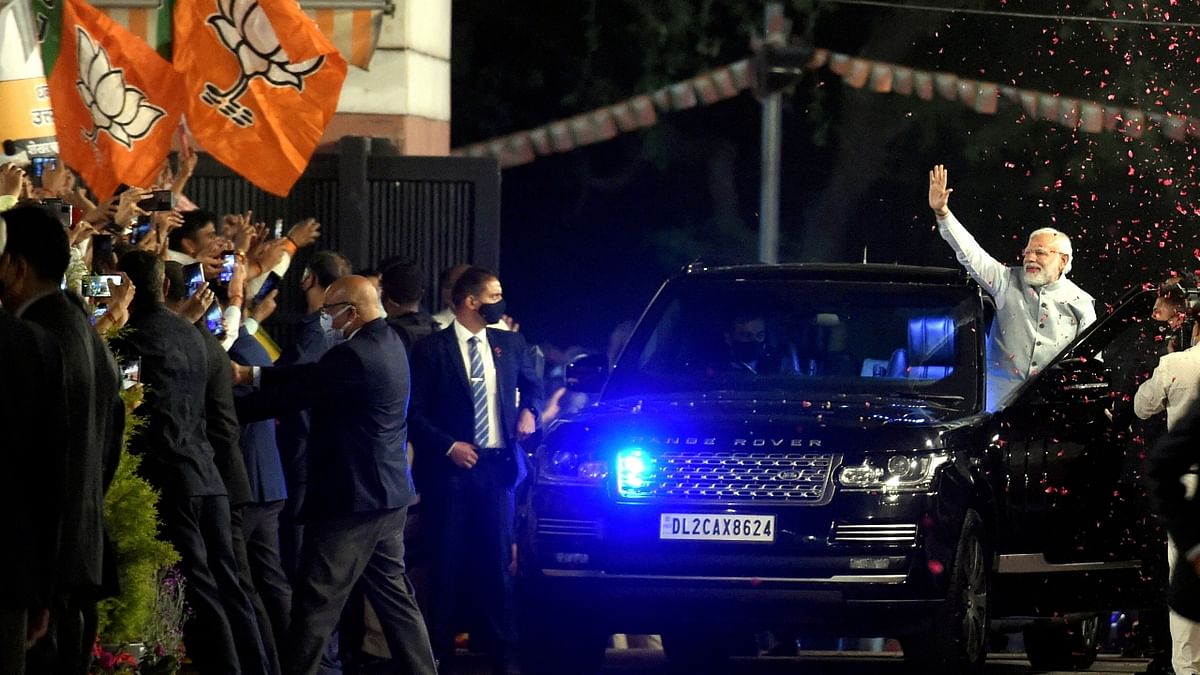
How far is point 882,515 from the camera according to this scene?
432 inches

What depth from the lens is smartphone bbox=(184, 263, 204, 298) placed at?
11133mm

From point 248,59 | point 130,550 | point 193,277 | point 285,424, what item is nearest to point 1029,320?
point 285,424

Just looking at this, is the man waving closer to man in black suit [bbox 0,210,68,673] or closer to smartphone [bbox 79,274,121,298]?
smartphone [bbox 79,274,121,298]

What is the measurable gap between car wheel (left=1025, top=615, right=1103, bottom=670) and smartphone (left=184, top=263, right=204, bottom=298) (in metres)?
4.81

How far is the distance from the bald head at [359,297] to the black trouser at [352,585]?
89 cm

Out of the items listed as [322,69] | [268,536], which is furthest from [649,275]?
[268,536]

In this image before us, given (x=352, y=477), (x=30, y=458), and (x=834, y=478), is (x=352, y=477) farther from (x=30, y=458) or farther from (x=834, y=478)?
(x=30, y=458)

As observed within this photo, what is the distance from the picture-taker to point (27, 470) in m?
7.11

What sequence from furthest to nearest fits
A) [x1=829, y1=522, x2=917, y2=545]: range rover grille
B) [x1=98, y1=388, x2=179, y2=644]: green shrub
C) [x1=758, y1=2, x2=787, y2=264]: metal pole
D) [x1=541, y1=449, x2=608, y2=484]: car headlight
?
[x1=758, y1=2, x2=787, y2=264]: metal pole → [x1=541, y1=449, x2=608, y2=484]: car headlight → [x1=829, y1=522, x2=917, y2=545]: range rover grille → [x1=98, y1=388, x2=179, y2=644]: green shrub

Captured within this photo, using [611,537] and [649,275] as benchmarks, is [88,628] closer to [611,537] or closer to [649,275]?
[611,537]

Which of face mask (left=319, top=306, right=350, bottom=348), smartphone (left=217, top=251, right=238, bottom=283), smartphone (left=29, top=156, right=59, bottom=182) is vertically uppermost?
smartphone (left=29, top=156, right=59, bottom=182)

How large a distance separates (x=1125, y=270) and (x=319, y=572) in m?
21.0

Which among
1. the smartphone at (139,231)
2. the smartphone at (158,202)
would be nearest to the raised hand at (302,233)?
the smartphone at (139,231)

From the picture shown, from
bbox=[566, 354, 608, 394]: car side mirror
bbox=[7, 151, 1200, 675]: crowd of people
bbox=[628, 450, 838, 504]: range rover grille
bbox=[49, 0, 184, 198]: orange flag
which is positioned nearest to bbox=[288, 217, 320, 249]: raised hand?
bbox=[7, 151, 1200, 675]: crowd of people
